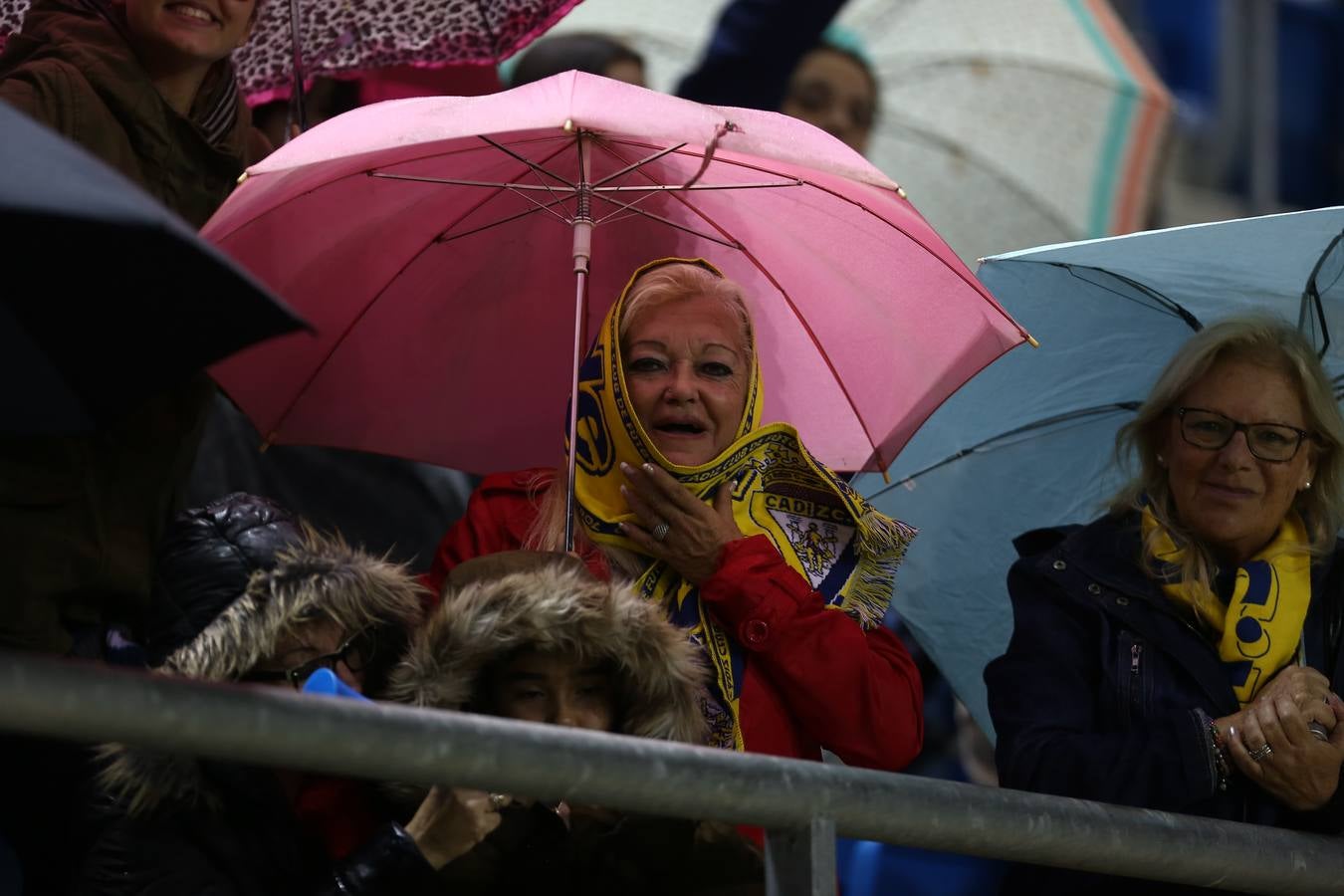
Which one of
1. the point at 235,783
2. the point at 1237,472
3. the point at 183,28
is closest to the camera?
the point at 235,783

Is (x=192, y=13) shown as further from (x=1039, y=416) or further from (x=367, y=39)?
(x=1039, y=416)

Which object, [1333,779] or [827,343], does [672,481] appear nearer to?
[827,343]

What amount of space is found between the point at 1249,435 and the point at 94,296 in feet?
7.38

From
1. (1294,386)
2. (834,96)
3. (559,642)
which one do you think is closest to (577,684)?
(559,642)

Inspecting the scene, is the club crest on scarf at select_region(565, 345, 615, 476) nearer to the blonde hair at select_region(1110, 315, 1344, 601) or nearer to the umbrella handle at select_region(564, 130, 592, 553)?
the umbrella handle at select_region(564, 130, 592, 553)

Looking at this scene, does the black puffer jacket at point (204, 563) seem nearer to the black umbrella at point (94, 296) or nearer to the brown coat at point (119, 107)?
the brown coat at point (119, 107)

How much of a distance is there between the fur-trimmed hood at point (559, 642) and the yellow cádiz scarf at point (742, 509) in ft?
1.13

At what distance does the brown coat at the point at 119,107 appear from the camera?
3.34 m

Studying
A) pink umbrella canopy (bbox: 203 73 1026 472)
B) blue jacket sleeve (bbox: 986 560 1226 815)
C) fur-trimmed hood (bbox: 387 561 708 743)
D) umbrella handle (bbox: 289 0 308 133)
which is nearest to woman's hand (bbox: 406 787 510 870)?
fur-trimmed hood (bbox: 387 561 708 743)

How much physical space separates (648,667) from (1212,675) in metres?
1.09

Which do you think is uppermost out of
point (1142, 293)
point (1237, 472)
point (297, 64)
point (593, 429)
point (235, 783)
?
point (1142, 293)

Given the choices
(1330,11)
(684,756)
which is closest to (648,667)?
(684,756)

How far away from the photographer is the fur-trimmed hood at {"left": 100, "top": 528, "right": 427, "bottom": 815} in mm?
2949

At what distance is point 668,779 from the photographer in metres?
2.32
